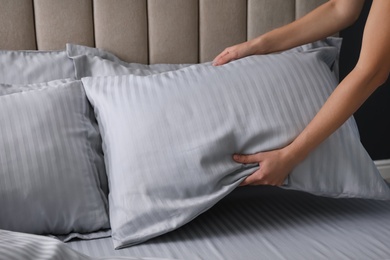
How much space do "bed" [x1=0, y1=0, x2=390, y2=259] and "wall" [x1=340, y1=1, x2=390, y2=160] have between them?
0.95 metres

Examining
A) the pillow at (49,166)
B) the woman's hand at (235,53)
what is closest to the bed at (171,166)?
the pillow at (49,166)

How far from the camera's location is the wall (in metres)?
2.96

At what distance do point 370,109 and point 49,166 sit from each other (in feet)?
5.80

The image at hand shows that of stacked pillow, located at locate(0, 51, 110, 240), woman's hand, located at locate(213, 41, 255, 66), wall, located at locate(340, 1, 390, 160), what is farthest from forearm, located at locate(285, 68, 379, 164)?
wall, located at locate(340, 1, 390, 160)

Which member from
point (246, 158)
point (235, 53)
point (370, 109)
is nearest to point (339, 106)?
point (246, 158)

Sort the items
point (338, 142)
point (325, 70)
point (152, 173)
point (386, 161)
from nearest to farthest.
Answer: point (152, 173)
point (338, 142)
point (325, 70)
point (386, 161)

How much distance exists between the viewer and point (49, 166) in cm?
179

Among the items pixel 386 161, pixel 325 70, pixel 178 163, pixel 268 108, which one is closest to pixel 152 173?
pixel 178 163

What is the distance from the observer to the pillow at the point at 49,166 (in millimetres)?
1763

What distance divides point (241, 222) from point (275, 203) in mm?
220

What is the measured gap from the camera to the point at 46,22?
2205 millimetres

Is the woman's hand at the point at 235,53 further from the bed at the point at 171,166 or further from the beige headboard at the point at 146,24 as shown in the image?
the beige headboard at the point at 146,24

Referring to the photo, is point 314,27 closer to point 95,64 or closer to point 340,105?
point 340,105

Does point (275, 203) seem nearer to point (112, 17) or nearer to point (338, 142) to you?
point (338, 142)
